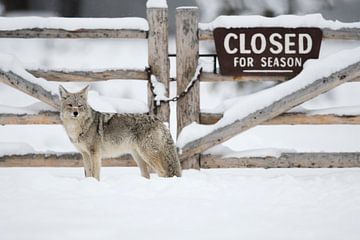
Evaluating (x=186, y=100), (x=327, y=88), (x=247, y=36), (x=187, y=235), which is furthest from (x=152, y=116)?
(x=187, y=235)

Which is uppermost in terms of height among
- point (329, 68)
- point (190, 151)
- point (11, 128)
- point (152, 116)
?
point (329, 68)

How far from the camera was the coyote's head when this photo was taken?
5.13m

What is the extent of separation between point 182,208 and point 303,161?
7.07 feet

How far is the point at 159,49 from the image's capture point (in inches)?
218

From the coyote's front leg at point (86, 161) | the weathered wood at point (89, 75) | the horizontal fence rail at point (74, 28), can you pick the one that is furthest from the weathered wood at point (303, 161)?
the horizontal fence rail at point (74, 28)

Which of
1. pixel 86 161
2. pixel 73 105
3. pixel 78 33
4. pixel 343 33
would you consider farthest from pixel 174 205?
pixel 343 33

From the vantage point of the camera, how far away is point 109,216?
350 centimetres

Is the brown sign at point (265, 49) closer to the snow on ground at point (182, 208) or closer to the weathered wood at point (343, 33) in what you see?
the weathered wood at point (343, 33)

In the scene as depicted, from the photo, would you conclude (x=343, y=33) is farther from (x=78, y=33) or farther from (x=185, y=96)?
(x=78, y=33)

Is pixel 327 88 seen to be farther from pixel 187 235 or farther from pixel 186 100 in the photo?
pixel 187 235

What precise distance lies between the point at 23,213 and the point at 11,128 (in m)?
6.87

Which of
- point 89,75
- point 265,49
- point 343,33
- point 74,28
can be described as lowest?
point 89,75

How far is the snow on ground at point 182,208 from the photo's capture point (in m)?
3.17

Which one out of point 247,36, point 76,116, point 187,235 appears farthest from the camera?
point 247,36
